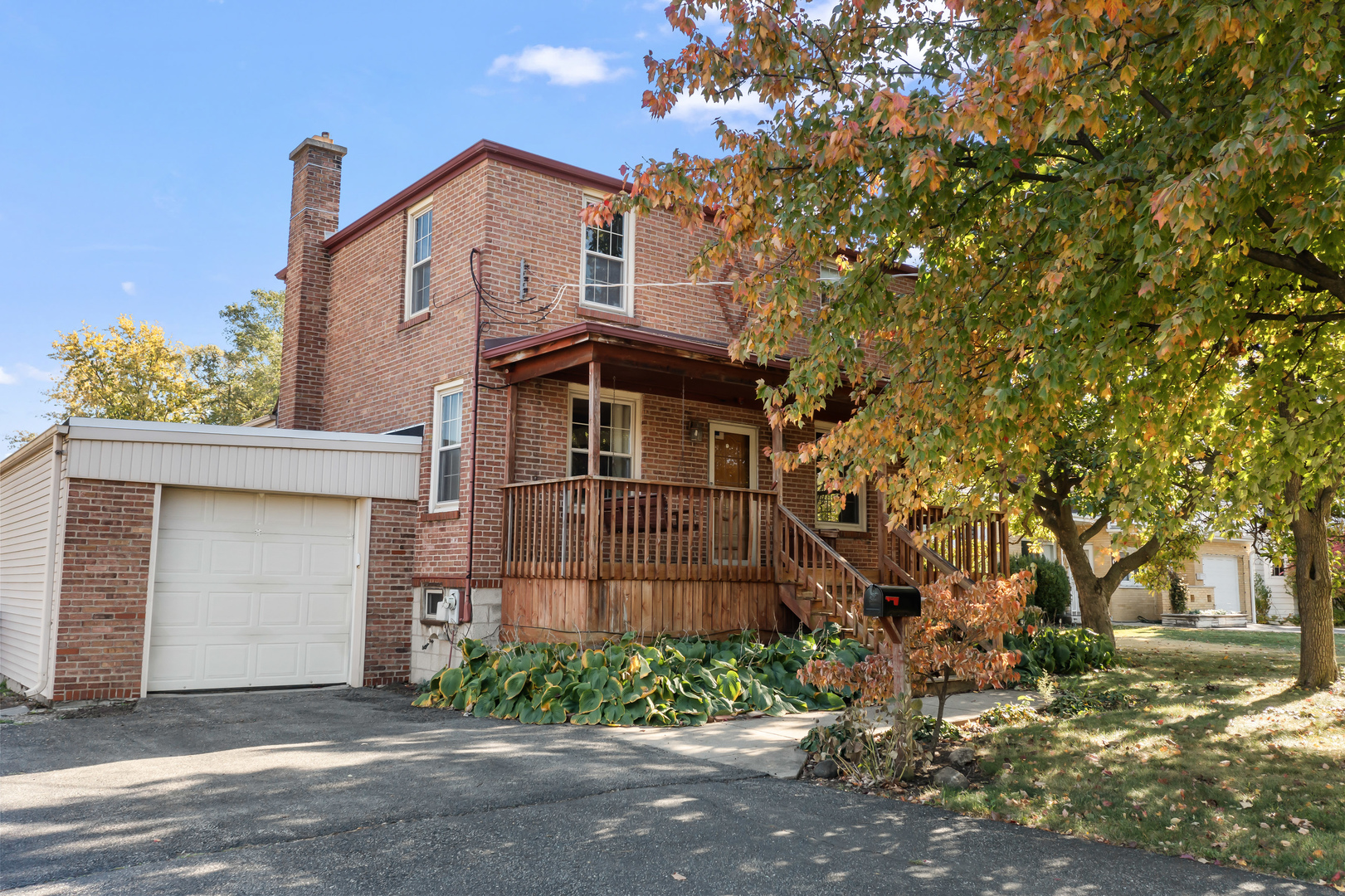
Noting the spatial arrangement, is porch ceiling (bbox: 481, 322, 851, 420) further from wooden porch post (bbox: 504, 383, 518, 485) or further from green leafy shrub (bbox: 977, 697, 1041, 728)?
green leafy shrub (bbox: 977, 697, 1041, 728)

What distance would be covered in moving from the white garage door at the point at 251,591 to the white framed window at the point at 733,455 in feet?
17.1

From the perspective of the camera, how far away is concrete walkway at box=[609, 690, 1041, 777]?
713cm

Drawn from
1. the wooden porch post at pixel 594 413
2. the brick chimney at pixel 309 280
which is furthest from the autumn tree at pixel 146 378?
the wooden porch post at pixel 594 413

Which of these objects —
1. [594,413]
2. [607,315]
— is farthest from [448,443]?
[594,413]

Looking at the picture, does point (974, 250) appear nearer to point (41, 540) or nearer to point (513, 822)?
point (513, 822)

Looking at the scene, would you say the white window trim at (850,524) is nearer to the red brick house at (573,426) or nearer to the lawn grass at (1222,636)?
the red brick house at (573,426)

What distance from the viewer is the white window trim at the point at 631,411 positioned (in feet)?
41.6

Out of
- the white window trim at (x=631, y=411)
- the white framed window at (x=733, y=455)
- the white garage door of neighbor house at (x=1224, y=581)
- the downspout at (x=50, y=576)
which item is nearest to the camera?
the downspout at (x=50, y=576)

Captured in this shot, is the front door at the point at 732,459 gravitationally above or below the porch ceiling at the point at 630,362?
below

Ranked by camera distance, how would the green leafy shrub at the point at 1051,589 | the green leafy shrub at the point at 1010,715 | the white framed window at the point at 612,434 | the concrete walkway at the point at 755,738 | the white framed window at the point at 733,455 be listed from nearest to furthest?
the concrete walkway at the point at 755,738 → the green leafy shrub at the point at 1010,715 → the white framed window at the point at 612,434 → the white framed window at the point at 733,455 → the green leafy shrub at the point at 1051,589

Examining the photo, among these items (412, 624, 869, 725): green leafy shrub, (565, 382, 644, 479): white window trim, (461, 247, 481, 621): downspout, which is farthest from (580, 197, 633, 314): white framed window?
(412, 624, 869, 725): green leafy shrub

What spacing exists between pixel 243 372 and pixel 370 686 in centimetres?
2678

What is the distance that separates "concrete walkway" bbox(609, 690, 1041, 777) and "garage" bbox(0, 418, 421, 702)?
17.2 feet

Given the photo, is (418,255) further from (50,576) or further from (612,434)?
(50,576)
